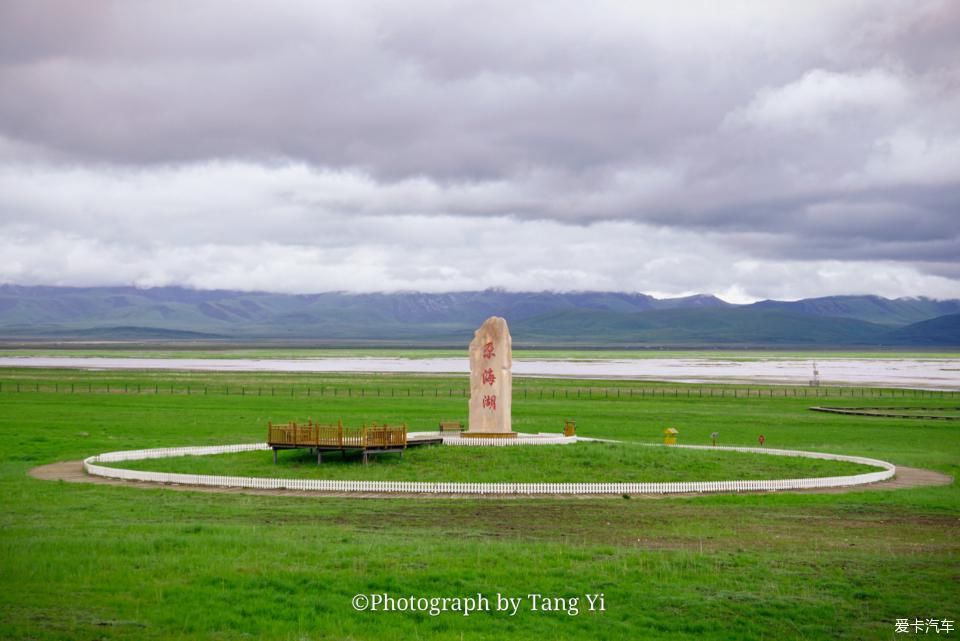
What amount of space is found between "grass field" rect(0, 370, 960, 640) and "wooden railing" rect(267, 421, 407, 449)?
6.57 metres

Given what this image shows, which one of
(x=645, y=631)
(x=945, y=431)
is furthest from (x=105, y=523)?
(x=945, y=431)

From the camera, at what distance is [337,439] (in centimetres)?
4097

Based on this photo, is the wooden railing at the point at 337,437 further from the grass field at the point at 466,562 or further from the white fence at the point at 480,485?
the grass field at the point at 466,562

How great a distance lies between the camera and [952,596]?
803 inches

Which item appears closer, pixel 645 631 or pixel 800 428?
pixel 645 631

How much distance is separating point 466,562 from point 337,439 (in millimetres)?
18921

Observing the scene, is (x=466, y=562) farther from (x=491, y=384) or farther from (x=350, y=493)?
(x=491, y=384)

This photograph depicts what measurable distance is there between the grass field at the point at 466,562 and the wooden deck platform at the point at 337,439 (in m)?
6.56

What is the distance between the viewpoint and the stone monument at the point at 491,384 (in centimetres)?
4597

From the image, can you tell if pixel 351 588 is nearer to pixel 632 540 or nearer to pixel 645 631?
pixel 645 631

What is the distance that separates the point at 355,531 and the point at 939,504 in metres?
19.3
